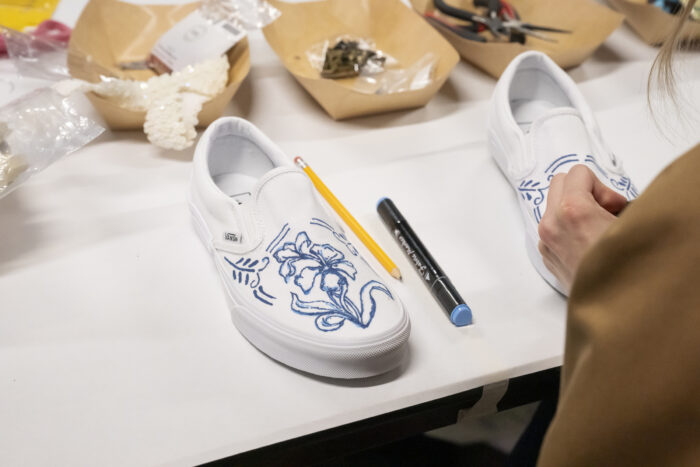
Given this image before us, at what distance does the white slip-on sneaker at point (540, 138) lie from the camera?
1.98 feet

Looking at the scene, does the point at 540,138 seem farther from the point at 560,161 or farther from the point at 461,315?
the point at 461,315

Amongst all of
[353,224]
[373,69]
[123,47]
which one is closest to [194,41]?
[123,47]

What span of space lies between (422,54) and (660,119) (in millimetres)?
309

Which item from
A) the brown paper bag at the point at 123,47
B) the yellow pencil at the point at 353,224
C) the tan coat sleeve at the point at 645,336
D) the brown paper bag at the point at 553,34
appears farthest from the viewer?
the brown paper bag at the point at 553,34

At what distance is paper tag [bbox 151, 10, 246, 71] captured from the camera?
77cm

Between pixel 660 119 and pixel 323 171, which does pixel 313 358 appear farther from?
pixel 660 119

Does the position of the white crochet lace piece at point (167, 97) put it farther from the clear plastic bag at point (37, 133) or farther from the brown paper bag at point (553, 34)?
the brown paper bag at point (553, 34)

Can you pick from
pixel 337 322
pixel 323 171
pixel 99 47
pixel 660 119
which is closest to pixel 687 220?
pixel 337 322

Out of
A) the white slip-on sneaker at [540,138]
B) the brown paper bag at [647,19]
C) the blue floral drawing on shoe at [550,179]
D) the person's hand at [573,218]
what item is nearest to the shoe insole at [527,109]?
the white slip-on sneaker at [540,138]

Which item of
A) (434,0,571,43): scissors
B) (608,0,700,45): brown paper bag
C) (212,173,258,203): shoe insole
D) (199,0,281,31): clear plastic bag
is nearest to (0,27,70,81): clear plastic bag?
(199,0,281,31): clear plastic bag

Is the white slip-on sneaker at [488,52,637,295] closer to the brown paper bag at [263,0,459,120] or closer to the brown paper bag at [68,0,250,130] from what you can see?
the brown paper bag at [263,0,459,120]

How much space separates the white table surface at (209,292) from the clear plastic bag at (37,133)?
0.04 meters

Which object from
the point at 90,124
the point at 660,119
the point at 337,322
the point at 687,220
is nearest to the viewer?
the point at 687,220

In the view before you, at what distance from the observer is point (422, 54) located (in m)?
0.82
